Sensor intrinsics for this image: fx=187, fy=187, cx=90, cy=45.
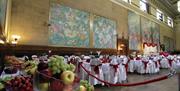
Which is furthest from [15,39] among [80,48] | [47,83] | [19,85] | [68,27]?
[47,83]

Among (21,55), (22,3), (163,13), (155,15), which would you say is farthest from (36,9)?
(163,13)

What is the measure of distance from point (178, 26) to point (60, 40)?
2454cm

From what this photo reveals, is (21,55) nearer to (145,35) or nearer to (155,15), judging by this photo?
(145,35)

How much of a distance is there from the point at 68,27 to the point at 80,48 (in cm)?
163

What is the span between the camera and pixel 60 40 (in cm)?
1057

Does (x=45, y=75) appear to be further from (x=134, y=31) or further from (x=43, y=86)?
(x=134, y=31)

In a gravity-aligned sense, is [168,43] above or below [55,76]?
above

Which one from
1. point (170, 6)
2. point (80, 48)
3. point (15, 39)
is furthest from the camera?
point (170, 6)

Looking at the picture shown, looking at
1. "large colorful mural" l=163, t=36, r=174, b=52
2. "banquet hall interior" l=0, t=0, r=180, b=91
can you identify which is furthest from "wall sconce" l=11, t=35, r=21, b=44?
"large colorful mural" l=163, t=36, r=174, b=52

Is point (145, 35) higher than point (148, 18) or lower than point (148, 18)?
lower

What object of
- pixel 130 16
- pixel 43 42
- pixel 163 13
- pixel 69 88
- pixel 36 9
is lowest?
pixel 69 88

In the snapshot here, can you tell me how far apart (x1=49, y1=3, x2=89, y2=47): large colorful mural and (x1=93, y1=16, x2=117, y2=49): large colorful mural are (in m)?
1.00

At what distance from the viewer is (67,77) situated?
1.28m

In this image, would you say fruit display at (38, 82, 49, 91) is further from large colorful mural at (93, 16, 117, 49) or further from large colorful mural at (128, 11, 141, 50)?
large colorful mural at (128, 11, 141, 50)
